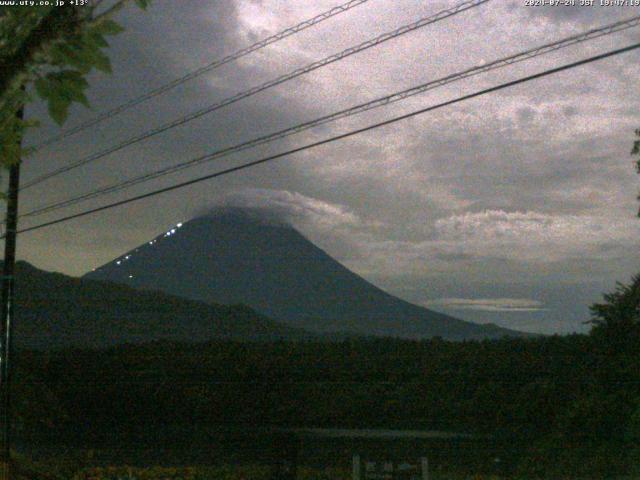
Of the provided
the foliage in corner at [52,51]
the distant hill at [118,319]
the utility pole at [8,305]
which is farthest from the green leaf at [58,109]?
the distant hill at [118,319]

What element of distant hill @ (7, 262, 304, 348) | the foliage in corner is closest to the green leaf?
the foliage in corner

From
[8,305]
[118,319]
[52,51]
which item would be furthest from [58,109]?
[118,319]

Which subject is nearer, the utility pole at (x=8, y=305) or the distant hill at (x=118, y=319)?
the utility pole at (x=8, y=305)

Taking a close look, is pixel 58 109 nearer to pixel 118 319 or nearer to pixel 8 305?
pixel 8 305

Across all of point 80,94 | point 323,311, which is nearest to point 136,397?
point 80,94

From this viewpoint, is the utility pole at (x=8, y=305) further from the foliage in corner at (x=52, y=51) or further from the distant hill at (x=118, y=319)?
the distant hill at (x=118, y=319)

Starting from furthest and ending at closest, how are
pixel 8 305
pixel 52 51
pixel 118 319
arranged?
pixel 118 319 → pixel 8 305 → pixel 52 51
